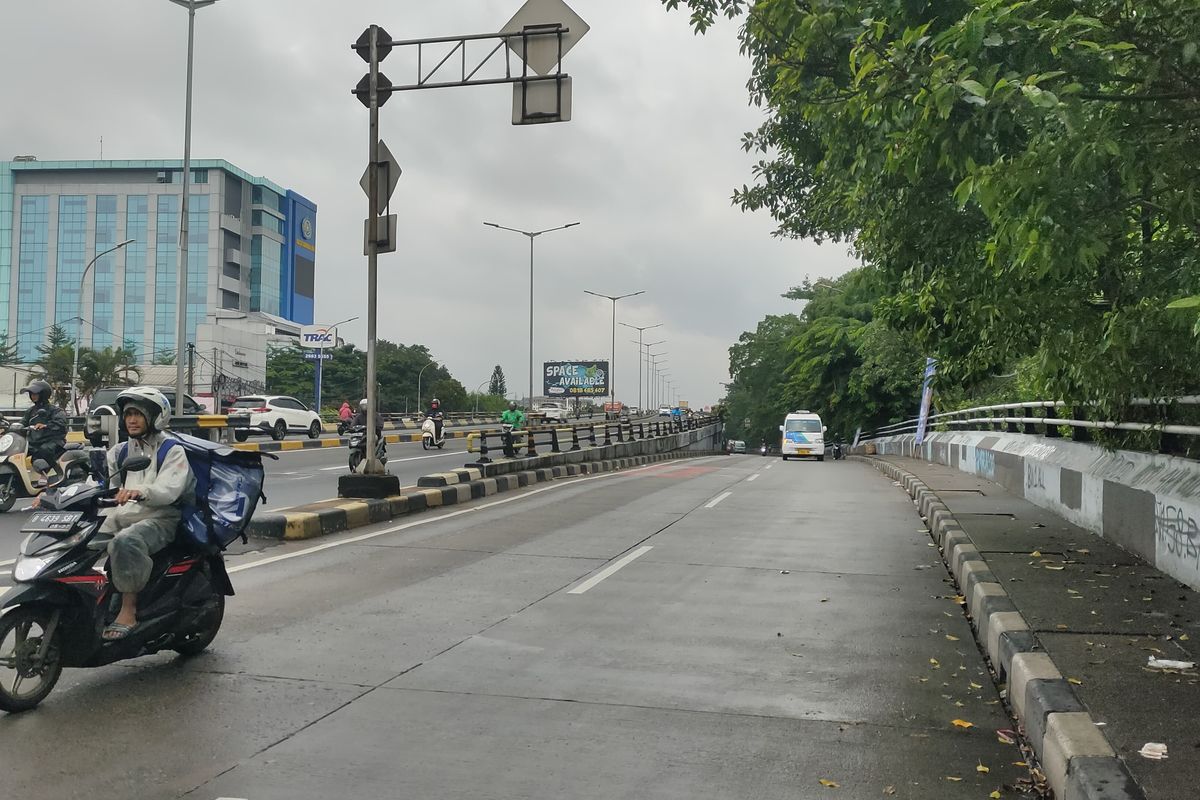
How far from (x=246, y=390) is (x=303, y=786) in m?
90.4

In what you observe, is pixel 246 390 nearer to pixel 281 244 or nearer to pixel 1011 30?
pixel 281 244

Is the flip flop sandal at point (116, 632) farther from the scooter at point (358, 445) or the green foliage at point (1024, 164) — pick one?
the scooter at point (358, 445)

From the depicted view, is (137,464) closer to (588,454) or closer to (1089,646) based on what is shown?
(1089,646)

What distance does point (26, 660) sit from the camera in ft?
16.0

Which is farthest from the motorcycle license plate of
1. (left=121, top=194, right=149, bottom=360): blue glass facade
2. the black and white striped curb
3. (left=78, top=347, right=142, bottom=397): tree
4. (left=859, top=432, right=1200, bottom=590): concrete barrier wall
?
(left=121, top=194, right=149, bottom=360): blue glass facade

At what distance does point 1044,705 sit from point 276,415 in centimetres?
3673

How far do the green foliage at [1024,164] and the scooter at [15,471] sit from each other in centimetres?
994

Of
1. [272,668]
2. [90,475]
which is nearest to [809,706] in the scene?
[272,668]

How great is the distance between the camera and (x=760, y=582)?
351 inches

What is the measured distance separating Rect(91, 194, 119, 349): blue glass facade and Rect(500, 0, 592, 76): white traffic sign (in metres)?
102

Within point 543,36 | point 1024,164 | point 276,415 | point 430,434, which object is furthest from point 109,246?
point 1024,164

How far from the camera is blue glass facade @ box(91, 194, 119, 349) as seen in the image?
105 m

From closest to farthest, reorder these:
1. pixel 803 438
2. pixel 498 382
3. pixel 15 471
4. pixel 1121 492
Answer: pixel 1121 492, pixel 15 471, pixel 803 438, pixel 498 382

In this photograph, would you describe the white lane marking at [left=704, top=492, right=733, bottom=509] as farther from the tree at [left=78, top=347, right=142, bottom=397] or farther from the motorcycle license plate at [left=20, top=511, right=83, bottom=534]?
the tree at [left=78, top=347, right=142, bottom=397]
